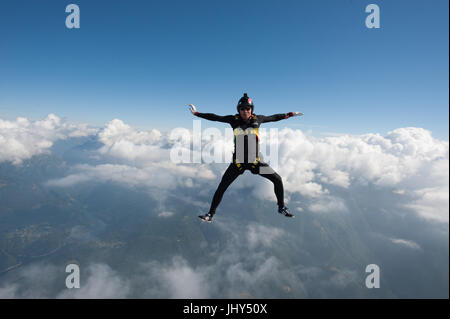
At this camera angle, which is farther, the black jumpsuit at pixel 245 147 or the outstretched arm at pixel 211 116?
the outstretched arm at pixel 211 116

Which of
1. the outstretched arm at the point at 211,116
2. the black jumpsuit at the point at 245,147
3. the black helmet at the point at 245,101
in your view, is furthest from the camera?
the outstretched arm at the point at 211,116

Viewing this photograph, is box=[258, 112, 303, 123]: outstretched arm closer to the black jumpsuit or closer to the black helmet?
the black jumpsuit

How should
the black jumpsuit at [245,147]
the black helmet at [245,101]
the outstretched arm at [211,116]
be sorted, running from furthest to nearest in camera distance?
the outstretched arm at [211,116] → the black jumpsuit at [245,147] → the black helmet at [245,101]

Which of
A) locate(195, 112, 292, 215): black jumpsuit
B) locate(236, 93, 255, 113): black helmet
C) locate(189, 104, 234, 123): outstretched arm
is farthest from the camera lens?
locate(189, 104, 234, 123): outstretched arm

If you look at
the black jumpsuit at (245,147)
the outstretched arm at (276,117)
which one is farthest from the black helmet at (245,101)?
the outstretched arm at (276,117)

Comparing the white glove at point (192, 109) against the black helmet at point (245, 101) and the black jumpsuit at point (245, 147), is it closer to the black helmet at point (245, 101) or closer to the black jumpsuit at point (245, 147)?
the black jumpsuit at point (245, 147)

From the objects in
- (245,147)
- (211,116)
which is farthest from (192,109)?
(245,147)

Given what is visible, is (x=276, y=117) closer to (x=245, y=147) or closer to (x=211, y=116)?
(x=245, y=147)

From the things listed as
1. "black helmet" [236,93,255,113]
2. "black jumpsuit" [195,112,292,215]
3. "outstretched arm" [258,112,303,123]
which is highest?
"black helmet" [236,93,255,113]

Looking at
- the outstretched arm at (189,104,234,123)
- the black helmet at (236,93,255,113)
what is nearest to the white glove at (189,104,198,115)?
the outstretched arm at (189,104,234,123)
